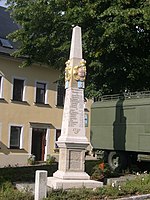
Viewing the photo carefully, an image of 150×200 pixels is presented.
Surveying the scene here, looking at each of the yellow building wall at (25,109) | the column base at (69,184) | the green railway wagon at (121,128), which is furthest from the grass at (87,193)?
the yellow building wall at (25,109)

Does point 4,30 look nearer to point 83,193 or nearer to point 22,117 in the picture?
point 22,117

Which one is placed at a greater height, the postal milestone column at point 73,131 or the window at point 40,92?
the window at point 40,92

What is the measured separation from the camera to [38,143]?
29.9 meters

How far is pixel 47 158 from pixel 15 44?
8297mm

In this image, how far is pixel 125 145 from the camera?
1720cm

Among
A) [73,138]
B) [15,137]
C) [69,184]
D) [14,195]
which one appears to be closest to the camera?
[14,195]

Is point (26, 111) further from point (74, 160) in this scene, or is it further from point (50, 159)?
point (74, 160)

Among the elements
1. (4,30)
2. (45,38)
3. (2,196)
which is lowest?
(2,196)

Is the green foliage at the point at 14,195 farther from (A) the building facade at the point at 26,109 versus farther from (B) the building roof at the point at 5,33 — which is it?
(B) the building roof at the point at 5,33

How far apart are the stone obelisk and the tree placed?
3.46 metres

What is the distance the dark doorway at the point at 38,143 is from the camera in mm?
29500

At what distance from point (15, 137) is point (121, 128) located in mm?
12489

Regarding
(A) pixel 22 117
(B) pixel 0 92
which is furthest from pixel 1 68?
(A) pixel 22 117

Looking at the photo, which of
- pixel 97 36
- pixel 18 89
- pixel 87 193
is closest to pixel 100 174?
pixel 87 193
